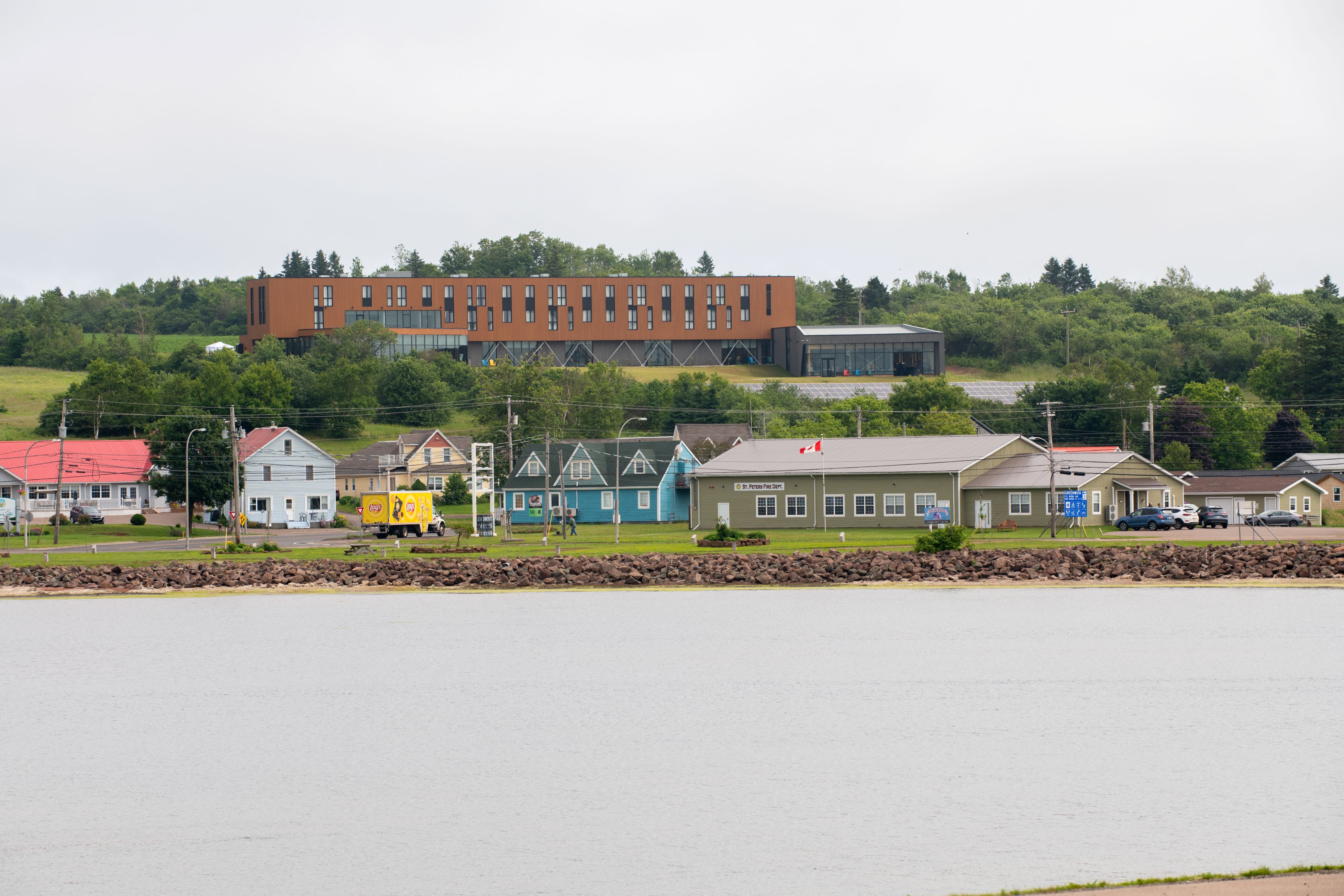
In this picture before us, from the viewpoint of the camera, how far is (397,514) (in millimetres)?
70750

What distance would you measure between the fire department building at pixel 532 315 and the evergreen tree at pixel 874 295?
5542 cm

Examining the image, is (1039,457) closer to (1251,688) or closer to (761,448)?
(761,448)

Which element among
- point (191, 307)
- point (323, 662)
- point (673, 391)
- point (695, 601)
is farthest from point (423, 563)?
point (191, 307)

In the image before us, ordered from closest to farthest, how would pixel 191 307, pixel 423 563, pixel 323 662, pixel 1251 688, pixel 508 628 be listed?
pixel 1251 688
pixel 323 662
pixel 508 628
pixel 423 563
pixel 191 307

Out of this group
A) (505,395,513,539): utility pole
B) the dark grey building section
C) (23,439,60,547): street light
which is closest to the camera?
(505,395,513,539): utility pole

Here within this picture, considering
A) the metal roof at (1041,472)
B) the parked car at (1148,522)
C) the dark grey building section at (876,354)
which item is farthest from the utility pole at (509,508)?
the dark grey building section at (876,354)

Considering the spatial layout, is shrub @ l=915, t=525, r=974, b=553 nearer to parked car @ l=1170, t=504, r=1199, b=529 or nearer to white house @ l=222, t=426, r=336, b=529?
parked car @ l=1170, t=504, r=1199, b=529

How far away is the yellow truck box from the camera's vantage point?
70688 millimetres

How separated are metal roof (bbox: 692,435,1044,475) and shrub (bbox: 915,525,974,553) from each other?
53.7ft

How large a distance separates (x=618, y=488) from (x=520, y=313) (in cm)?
6748

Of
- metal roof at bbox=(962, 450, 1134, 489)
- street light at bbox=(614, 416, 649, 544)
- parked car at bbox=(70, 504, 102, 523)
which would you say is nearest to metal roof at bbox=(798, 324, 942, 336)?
street light at bbox=(614, 416, 649, 544)

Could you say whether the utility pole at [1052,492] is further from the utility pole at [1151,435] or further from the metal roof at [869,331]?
the metal roof at [869,331]

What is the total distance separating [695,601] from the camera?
4028 centimetres

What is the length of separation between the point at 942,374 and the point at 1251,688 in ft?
361
